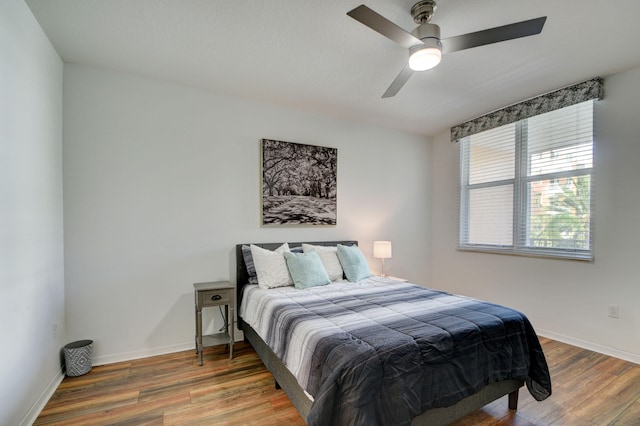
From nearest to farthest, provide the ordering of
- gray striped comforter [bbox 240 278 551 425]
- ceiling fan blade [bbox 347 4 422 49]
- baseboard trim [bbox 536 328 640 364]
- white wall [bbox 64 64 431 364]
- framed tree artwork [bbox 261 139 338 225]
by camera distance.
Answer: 1. gray striped comforter [bbox 240 278 551 425]
2. ceiling fan blade [bbox 347 4 422 49]
3. white wall [bbox 64 64 431 364]
4. baseboard trim [bbox 536 328 640 364]
5. framed tree artwork [bbox 261 139 338 225]

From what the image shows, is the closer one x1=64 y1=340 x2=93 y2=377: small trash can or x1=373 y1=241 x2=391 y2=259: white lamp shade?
x1=64 y1=340 x2=93 y2=377: small trash can

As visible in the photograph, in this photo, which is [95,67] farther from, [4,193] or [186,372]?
[186,372]

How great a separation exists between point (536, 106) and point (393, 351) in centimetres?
336

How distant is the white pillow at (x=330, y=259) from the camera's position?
3.30 m

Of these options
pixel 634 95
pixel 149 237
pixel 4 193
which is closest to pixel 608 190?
pixel 634 95

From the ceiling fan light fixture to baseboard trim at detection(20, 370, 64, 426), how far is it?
11.0 feet

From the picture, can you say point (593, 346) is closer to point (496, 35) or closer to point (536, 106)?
point (536, 106)

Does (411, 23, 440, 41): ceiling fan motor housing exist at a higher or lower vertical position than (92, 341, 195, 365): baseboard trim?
higher

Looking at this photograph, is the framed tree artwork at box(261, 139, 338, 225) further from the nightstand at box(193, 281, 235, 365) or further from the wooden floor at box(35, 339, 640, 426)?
the wooden floor at box(35, 339, 640, 426)

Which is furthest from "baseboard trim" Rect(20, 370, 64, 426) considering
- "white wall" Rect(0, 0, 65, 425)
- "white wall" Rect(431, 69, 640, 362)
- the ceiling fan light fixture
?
"white wall" Rect(431, 69, 640, 362)

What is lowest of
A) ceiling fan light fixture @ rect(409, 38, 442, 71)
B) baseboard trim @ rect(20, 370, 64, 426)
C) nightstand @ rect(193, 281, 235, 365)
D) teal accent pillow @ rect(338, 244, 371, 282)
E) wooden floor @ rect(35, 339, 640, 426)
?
wooden floor @ rect(35, 339, 640, 426)

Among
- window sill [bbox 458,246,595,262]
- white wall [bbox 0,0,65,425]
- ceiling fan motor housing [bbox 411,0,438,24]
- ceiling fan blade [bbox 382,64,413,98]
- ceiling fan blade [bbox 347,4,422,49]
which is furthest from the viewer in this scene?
window sill [bbox 458,246,595,262]

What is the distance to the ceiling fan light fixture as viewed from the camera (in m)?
1.89

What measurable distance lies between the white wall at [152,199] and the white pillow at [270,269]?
0.40 metres
